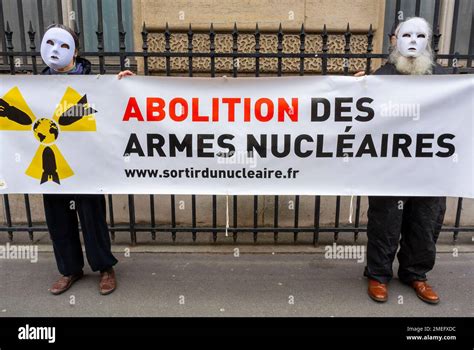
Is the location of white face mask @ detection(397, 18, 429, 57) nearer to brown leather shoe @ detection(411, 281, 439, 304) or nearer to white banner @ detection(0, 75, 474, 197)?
white banner @ detection(0, 75, 474, 197)

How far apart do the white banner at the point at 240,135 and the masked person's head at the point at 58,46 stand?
5.7 inches

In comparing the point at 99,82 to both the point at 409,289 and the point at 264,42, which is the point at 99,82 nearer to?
the point at 264,42

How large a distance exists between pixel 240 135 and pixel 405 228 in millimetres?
1496

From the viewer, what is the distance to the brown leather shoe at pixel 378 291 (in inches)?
139

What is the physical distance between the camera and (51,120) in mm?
3482

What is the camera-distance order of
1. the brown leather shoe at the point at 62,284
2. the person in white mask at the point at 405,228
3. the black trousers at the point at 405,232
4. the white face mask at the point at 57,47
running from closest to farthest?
the white face mask at the point at 57,47 < the person in white mask at the point at 405,228 < the black trousers at the point at 405,232 < the brown leather shoe at the point at 62,284

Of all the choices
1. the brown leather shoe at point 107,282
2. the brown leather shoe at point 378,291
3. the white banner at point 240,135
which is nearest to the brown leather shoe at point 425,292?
the brown leather shoe at point 378,291

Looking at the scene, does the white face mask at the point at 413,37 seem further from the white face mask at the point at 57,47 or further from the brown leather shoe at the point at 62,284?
the brown leather shoe at the point at 62,284

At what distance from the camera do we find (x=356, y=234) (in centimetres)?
460

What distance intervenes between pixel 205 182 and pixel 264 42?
2151mm

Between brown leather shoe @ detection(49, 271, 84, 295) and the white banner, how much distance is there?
2.49 feet

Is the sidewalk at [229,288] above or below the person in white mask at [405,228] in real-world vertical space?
below

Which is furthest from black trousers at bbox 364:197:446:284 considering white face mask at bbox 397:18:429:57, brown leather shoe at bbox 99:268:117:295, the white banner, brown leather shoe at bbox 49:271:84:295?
brown leather shoe at bbox 49:271:84:295
